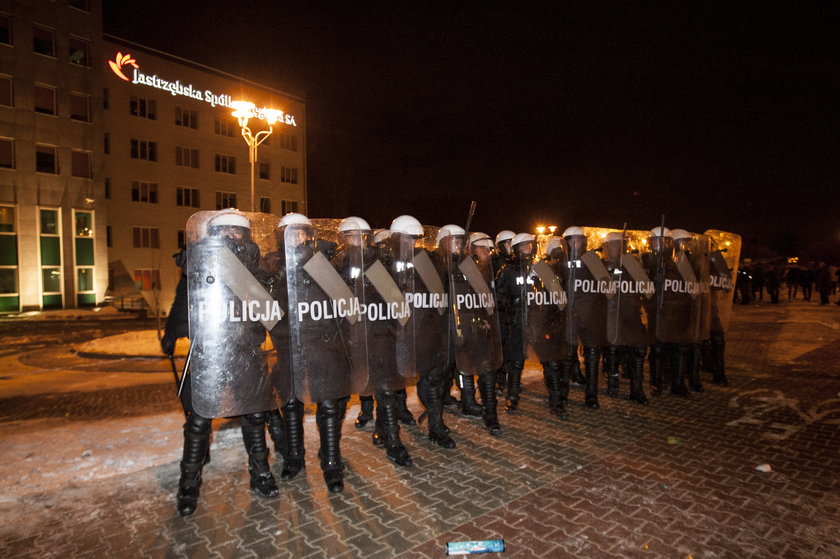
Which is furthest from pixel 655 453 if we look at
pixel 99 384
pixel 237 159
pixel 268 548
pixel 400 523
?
pixel 237 159

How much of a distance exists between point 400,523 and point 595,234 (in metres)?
5.02

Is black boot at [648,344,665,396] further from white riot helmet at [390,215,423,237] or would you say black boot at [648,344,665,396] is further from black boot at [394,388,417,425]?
white riot helmet at [390,215,423,237]

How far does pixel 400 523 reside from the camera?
146 inches

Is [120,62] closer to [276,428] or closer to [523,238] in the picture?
[523,238]

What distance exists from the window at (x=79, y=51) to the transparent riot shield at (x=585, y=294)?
1317 inches

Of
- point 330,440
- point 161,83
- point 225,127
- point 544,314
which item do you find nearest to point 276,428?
point 330,440

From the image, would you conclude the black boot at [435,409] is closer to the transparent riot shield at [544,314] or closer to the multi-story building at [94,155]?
the transparent riot shield at [544,314]

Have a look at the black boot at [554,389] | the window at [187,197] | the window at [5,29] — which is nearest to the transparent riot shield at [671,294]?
the black boot at [554,389]

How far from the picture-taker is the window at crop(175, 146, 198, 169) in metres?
36.1

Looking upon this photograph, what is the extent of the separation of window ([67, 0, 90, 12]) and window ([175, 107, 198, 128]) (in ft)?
25.0

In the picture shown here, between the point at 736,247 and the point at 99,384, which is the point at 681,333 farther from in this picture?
the point at 99,384

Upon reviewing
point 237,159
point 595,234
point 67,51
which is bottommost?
point 595,234

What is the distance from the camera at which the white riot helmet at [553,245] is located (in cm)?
678

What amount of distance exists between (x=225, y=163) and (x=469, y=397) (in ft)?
124
